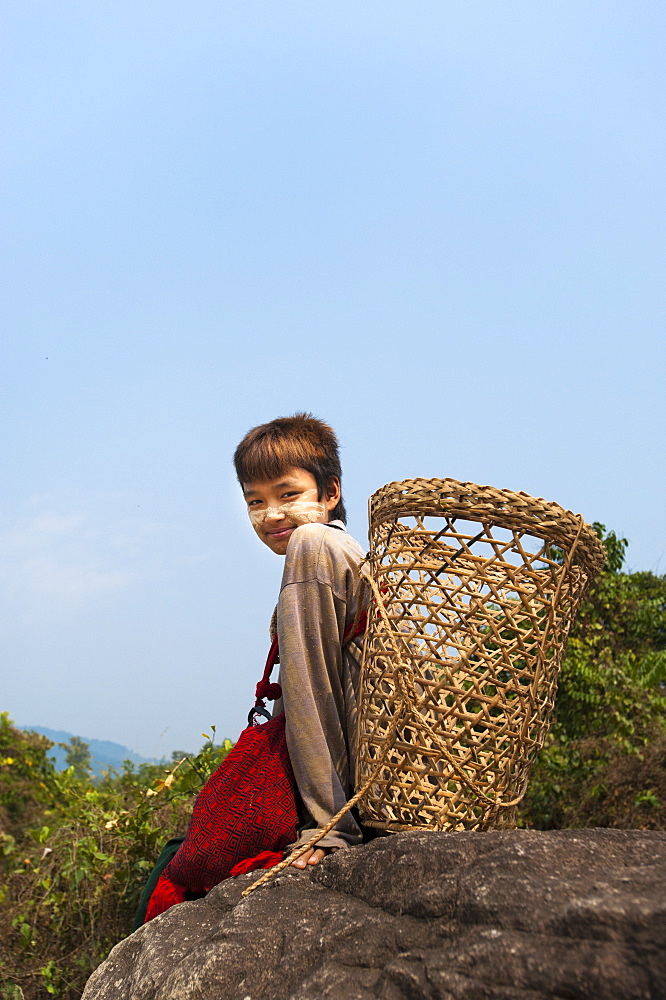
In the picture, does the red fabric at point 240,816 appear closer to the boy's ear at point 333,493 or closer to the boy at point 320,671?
the boy at point 320,671

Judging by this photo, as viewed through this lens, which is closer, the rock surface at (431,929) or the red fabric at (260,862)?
the rock surface at (431,929)

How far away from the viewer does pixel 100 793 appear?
208 inches

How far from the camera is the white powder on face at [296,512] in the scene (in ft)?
10.8

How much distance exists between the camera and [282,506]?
10.9ft

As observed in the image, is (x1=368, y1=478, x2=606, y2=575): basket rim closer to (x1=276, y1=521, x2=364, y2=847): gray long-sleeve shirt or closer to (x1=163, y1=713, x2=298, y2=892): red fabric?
(x1=276, y1=521, x2=364, y2=847): gray long-sleeve shirt

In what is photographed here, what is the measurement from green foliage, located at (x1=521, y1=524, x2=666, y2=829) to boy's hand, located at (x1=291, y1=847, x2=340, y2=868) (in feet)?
9.61

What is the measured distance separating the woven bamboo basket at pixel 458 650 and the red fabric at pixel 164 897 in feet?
2.31

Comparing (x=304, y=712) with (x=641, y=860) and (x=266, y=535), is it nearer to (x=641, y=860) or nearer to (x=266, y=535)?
(x=266, y=535)

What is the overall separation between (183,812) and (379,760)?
2.59m

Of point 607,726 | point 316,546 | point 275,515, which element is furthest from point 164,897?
point 607,726

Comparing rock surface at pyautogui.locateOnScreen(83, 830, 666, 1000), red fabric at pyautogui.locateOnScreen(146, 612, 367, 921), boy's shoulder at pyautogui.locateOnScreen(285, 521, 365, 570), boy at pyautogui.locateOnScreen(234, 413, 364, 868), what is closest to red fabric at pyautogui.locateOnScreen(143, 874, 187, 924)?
red fabric at pyautogui.locateOnScreen(146, 612, 367, 921)

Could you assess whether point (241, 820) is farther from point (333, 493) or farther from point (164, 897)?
point (333, 493)

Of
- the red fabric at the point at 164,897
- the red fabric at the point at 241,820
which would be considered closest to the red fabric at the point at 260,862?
the red fabric at the point at 241,820

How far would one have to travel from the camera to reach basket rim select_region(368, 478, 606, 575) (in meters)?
2.39
